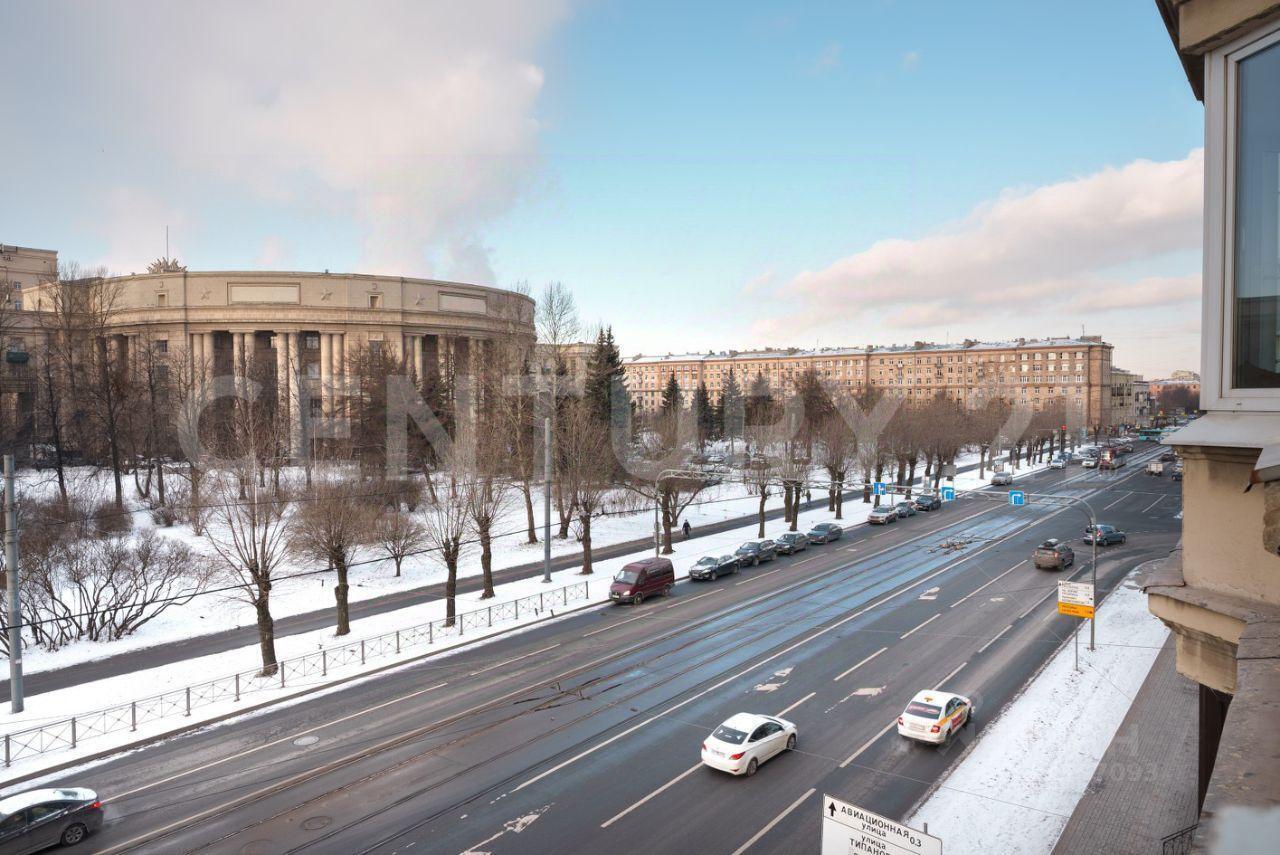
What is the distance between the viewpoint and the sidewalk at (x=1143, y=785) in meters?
13.0

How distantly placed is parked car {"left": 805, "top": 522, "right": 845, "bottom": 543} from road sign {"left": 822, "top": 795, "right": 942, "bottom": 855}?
3924cm

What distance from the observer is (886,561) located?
3950 centimetres

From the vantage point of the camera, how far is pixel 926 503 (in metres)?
59.8

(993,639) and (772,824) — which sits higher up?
(772,824)

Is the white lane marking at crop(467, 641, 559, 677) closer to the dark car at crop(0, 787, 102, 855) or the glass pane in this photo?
the dark car at crop(0, 787, 102, 855)

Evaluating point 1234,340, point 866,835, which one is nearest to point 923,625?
point 866,835

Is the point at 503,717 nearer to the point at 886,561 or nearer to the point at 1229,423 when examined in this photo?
the point at 1229,423

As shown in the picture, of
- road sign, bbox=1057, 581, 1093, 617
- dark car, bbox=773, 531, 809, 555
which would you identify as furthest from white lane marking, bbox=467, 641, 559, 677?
dark car, bbox=773, 531, 809, 555

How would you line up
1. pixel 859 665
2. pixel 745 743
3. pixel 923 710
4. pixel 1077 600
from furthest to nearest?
pixel 859 665 → pixel 1077 600 → pixel 923 710 → pixel 745 743

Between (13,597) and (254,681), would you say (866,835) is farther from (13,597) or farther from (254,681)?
(13,597)

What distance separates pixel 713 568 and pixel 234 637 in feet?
69.2

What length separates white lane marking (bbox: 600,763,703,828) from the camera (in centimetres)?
1395

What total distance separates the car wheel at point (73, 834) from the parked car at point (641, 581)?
20.1 m

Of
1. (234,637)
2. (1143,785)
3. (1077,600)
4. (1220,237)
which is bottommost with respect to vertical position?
(234,637)
